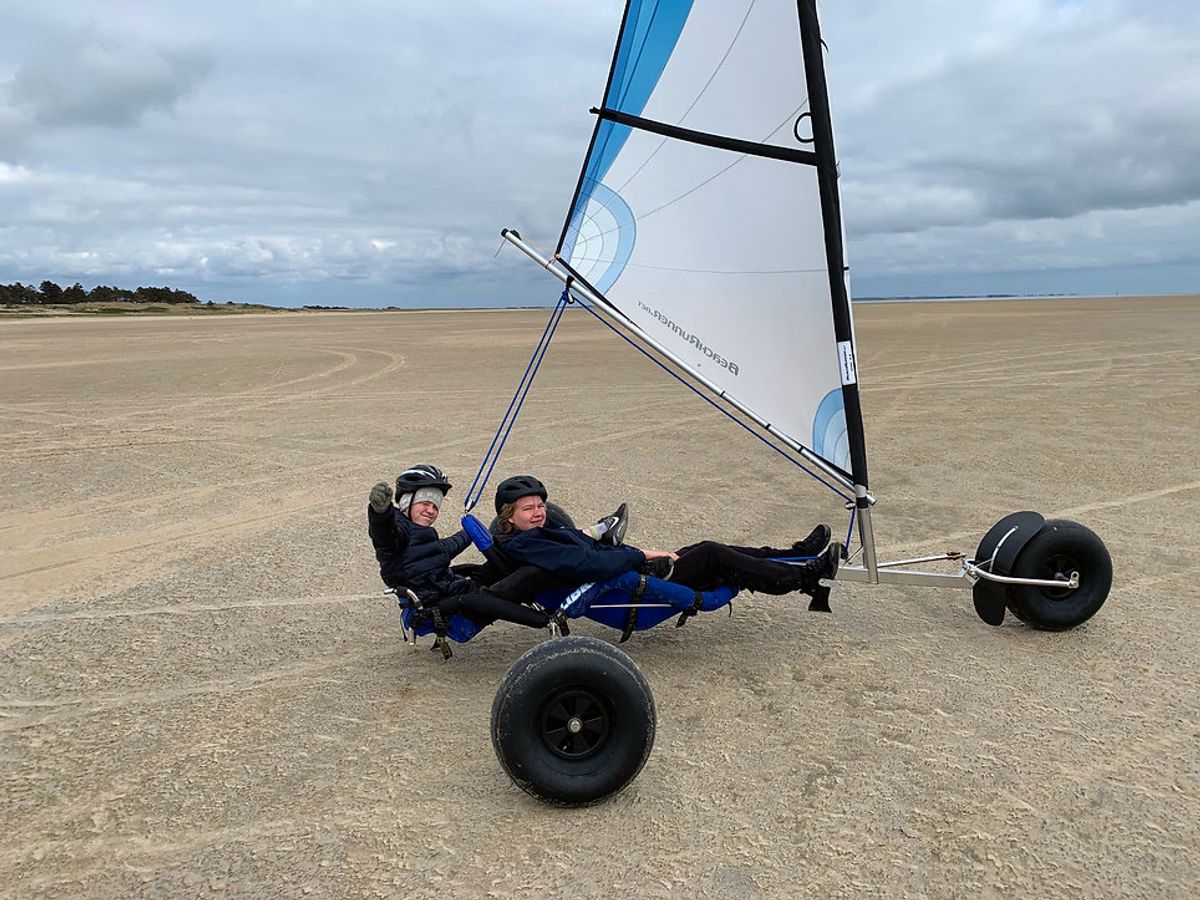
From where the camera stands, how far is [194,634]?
17.9 ft

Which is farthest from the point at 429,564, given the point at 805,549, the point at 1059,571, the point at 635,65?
the point at 1059,571

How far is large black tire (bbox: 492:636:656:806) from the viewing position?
3.52 meters

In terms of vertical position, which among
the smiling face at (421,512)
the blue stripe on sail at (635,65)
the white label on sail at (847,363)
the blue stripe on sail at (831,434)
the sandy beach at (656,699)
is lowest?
the sandy beach at (656,699)

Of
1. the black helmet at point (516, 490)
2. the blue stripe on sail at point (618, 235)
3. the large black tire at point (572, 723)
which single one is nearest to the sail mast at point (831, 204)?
the blue stripe on sail at point (618, 235)

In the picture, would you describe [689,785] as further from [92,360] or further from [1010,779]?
[92,360]

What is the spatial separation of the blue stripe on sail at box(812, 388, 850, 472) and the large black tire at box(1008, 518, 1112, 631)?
139cm

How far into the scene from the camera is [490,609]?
15.2 ft

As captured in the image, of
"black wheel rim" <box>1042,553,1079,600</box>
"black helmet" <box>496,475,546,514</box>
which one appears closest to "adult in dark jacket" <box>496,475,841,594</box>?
"black helmet" <box>496,475,546,514</box>

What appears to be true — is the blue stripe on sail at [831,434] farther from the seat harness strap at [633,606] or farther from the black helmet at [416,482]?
the black helmet at [416,482]

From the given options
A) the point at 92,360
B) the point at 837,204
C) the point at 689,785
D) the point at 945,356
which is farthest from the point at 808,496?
the point at 92,360

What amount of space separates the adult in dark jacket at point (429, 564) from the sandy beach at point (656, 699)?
0.49 m

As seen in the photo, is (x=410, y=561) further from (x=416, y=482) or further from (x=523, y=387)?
(x=523, y=387)

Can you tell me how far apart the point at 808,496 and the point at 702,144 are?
16.5 feet

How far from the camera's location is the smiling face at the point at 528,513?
490 cm
